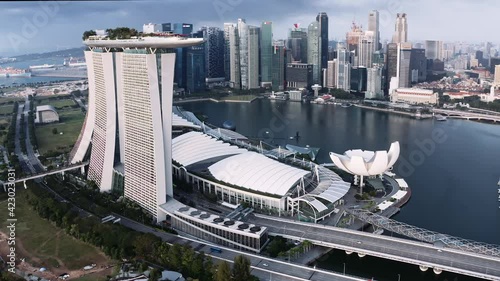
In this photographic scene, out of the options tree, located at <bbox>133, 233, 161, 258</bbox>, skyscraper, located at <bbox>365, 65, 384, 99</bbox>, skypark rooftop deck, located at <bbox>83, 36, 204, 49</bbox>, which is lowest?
tree, located at <bbox>133, 233, 161, 258</bbox>

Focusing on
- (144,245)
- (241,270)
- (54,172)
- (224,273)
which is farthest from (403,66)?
(224,273)

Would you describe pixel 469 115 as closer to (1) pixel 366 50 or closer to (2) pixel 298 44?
(1) pixel 366 50

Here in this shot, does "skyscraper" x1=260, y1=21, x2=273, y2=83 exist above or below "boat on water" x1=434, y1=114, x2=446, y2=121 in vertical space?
above

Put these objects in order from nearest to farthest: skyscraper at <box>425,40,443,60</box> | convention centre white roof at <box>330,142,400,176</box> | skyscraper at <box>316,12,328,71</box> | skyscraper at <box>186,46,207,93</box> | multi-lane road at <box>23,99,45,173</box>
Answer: convention centre white roof at <box>330,142,400,176</box>
multi-lane road at <box>23,99,45,173</box>
skyscraper at <box>186,46,207,93</box>
skyscraper at <box>316,12,328,71</box>
skyscraper at <box>425,40,443,60</box>

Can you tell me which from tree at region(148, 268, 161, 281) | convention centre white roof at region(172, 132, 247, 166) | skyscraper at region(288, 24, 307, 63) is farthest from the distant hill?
tree at region(148, 268, 161, 281)

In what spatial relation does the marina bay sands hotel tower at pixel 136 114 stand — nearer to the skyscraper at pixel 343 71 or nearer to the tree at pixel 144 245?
the tree at pixel 144 245

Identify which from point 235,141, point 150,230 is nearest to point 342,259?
point 150,230

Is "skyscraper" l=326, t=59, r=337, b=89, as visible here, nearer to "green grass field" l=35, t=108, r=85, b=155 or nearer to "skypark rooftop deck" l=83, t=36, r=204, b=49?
"green grass field" l=35, t=108, r=85, b=155

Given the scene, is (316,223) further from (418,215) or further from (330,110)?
(330,110)
